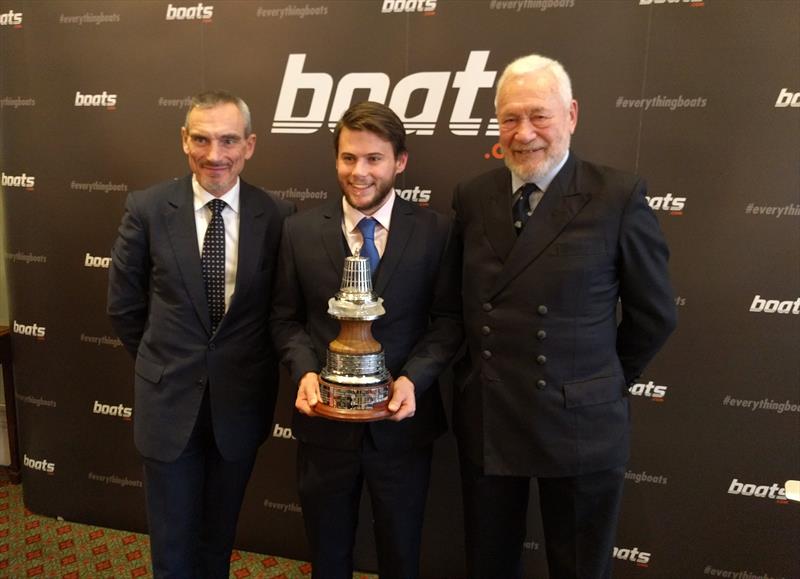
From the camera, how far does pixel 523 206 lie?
2.09 m

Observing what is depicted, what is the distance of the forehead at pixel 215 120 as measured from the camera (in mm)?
2225

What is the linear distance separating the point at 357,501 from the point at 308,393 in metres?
0.59

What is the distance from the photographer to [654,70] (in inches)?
103

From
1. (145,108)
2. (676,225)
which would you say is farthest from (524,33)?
(145,108)

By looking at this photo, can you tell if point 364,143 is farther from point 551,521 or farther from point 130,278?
point 551,521

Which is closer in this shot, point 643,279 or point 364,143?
point 643,279

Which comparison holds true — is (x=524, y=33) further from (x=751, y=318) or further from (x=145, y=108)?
(x=145, y=108)

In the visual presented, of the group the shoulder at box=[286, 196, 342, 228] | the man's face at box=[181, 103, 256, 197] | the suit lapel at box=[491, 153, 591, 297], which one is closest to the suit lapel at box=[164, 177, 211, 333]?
the man's face at box=[181, 103, 256, 197]

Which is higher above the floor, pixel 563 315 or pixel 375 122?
pixel 375 122

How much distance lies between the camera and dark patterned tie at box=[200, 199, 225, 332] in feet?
7.56

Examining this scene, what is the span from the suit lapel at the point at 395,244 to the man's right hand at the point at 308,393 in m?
0.38

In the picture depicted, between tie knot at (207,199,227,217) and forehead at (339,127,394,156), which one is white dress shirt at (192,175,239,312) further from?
forehead at (339,127,394,156)

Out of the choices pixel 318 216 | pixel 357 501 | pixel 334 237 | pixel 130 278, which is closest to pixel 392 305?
pixel 334 237

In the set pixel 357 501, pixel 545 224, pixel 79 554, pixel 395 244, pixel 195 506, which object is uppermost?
pixel 545 224
